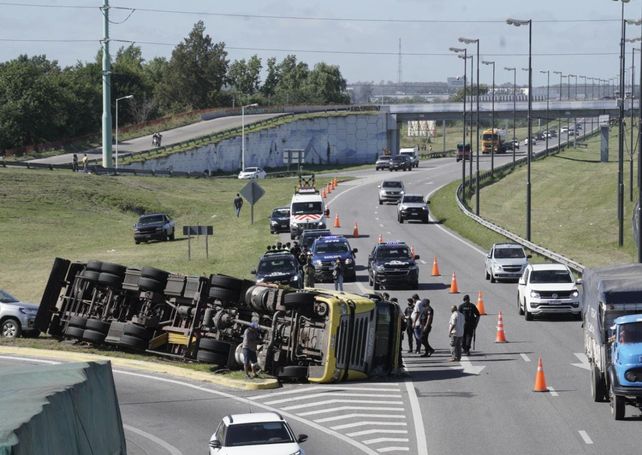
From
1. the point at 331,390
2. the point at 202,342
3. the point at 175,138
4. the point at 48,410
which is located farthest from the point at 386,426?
the point at 175,138

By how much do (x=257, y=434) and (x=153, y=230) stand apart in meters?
49.5

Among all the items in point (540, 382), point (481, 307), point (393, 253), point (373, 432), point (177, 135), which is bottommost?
point (481, 307)

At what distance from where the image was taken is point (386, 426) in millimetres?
24578

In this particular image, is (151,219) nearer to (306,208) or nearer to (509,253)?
(306,208)

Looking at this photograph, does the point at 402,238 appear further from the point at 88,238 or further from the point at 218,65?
the point at 218,65

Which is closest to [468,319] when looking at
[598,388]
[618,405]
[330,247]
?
[598,388]

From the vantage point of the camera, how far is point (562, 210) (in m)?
99.2

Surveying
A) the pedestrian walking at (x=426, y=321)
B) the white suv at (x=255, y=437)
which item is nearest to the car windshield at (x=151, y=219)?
the pedestrian walking at (x=426, y=321)

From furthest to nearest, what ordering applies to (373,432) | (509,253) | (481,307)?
(509,253) → (481,307) → (373,432)

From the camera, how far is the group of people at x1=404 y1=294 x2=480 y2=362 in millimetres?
31734

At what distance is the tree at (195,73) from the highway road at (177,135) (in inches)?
1331

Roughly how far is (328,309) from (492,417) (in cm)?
464

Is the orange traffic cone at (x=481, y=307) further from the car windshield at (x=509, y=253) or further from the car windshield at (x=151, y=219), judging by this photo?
the car windshield at (x=151, y=219)

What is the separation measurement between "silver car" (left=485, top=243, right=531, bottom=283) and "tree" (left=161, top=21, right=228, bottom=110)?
137508mm
